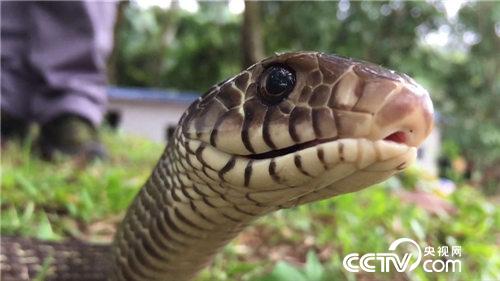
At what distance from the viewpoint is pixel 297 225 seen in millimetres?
1853

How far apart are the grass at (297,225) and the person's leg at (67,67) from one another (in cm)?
60

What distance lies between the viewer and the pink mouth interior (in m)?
0.76

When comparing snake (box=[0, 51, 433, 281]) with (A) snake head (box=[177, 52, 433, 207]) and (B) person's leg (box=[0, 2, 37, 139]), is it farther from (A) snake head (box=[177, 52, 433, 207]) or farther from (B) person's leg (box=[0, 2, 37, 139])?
(B) person's leg (box=[0, 2, 37, 139])

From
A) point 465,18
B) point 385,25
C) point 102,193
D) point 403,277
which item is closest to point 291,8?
point 385,25

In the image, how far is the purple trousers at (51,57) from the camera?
2998 mm

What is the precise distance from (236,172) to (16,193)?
1.27m

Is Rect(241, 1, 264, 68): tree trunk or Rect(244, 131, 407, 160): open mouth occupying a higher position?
Rect(241, 1, 264, 68): tree trunk

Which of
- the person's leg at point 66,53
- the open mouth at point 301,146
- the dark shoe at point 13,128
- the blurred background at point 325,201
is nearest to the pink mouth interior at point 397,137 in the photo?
the open mouth at point 301,146

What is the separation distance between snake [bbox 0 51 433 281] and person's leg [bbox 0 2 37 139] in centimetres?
214

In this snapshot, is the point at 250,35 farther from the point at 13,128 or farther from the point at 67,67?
the point at 13,128

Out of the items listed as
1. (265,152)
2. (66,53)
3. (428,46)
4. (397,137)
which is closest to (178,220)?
(265,152)

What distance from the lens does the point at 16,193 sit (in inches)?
75.7

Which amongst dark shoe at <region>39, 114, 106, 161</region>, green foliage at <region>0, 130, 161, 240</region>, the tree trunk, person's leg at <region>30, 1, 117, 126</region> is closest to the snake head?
green foliage at <region>0, 130, 161, 240</region>

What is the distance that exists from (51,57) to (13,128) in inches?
15.1
